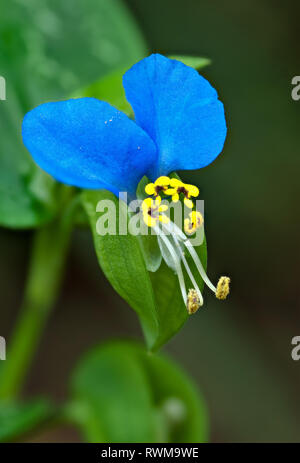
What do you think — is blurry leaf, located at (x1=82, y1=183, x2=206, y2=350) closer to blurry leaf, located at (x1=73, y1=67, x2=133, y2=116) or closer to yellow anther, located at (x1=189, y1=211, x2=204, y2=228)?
yellow anther, located at (x1=189, y1=211, x2=204, y2=228)

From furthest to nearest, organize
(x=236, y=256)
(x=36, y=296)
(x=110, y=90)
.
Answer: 1. (x=236, y=256)
2. (x=36, y=296)
3. (x=110, y=90)

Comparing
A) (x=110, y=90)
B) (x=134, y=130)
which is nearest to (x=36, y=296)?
(x=110, y=90)

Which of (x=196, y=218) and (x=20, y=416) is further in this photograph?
(x=20, y=416)

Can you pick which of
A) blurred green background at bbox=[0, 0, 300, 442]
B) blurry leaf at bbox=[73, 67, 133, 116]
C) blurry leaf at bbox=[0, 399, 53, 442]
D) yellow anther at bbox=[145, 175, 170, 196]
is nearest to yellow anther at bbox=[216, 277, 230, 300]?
yellow anther at bbox=[145, 175, 170, 196]

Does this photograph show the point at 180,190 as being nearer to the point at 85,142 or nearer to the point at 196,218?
the point at 196,218

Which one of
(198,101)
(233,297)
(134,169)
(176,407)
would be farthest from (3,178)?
(233,297)

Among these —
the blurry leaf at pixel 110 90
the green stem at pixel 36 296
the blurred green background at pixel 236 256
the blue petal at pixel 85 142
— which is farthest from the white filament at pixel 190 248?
the blurred green background at pixel 236 256

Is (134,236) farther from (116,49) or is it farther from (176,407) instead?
(116,49)
